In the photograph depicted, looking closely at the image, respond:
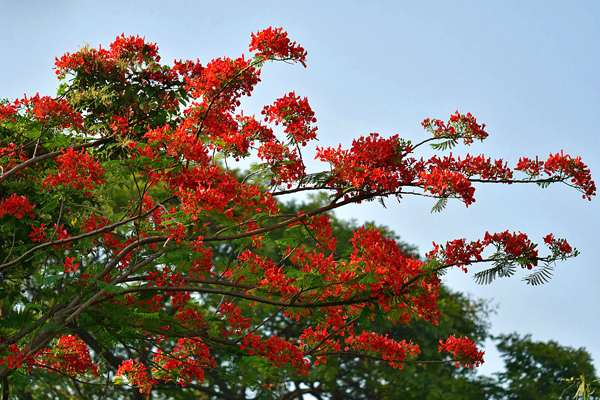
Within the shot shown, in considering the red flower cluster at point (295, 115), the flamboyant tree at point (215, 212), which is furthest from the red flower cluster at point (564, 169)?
the red flower cluster at point (295, 115)

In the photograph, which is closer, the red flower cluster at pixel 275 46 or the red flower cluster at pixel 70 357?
the red flower cluster at pixel 275 46

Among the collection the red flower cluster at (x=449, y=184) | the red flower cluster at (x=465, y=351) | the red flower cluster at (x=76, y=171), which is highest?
the red flower cluster at (x=76, y=171)

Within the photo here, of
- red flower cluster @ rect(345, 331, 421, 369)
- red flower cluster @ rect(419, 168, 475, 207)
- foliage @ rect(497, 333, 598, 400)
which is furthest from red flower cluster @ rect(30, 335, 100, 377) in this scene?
foliage @ rect(497, 333, 598, 400)

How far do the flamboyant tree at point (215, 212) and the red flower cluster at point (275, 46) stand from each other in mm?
13

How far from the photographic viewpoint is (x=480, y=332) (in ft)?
81.1

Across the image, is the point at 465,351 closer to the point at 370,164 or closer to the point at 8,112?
the point at 370,164

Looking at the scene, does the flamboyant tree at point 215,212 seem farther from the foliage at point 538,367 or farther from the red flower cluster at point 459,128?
the foliage at point 538,367

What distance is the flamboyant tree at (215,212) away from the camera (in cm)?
590

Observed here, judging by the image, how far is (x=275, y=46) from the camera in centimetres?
635

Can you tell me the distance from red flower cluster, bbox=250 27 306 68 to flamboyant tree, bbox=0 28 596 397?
13 millimetres

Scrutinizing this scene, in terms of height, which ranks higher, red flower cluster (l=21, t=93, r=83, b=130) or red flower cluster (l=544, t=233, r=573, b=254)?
red flower cluster (l=21, t=93, r=83, b=130)

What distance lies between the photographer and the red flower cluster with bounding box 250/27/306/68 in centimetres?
633

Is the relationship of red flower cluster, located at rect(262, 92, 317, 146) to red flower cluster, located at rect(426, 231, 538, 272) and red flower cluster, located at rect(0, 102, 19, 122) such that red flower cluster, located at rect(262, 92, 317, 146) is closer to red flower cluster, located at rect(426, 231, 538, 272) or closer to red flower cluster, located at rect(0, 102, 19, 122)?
red flower cluster, located at rect(426, 231, 538, 272)

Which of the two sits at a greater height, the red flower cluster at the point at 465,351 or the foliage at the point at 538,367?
the foliage at the point at 538,367
